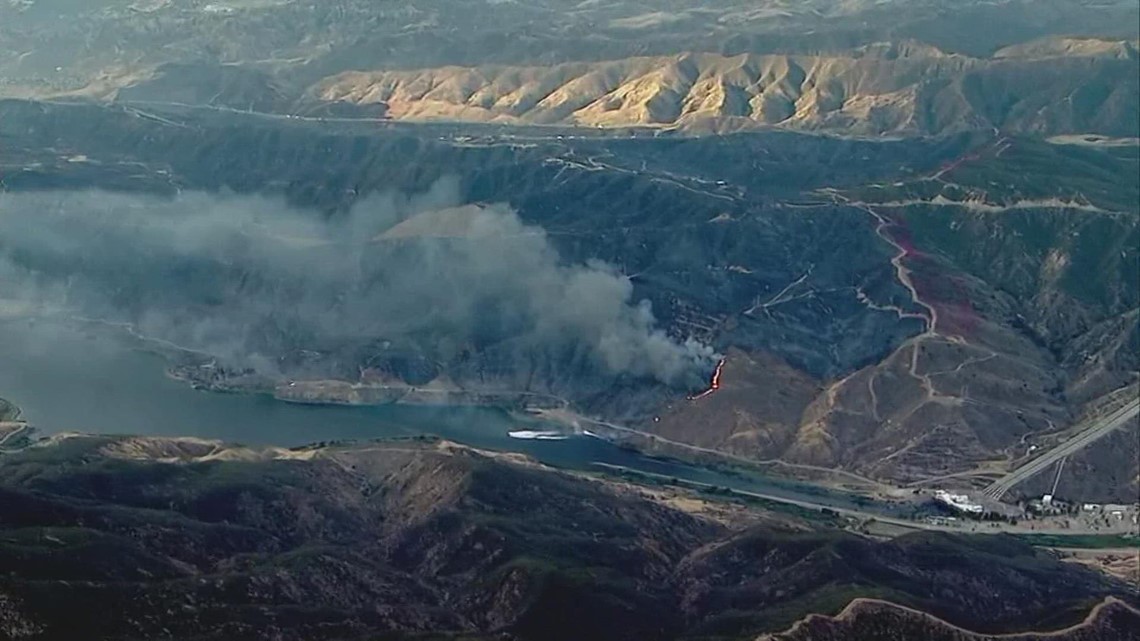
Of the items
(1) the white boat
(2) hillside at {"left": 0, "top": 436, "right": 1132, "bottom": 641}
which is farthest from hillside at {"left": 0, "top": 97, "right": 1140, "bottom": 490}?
(2) hillside at {"left": 0, "top": 436, "right": 1132, "bottom": 641}

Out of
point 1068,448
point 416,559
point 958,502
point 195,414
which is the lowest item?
point 958,502

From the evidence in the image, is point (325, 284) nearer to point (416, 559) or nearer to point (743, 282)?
point (743, 282)

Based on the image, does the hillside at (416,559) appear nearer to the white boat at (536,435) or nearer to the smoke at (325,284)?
the white boat at (536,435)

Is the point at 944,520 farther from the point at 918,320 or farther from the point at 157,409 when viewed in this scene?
the point at 157,409

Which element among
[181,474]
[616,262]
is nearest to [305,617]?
[181,474]

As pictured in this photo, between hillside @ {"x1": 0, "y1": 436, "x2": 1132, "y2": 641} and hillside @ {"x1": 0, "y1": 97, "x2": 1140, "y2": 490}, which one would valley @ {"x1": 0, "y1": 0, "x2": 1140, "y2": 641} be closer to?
hillside @ {"x1": 0, "y1": 436, "x2": 1132, "y2": 641}

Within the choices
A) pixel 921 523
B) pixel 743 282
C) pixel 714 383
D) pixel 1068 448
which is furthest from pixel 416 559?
pixel 743 282
